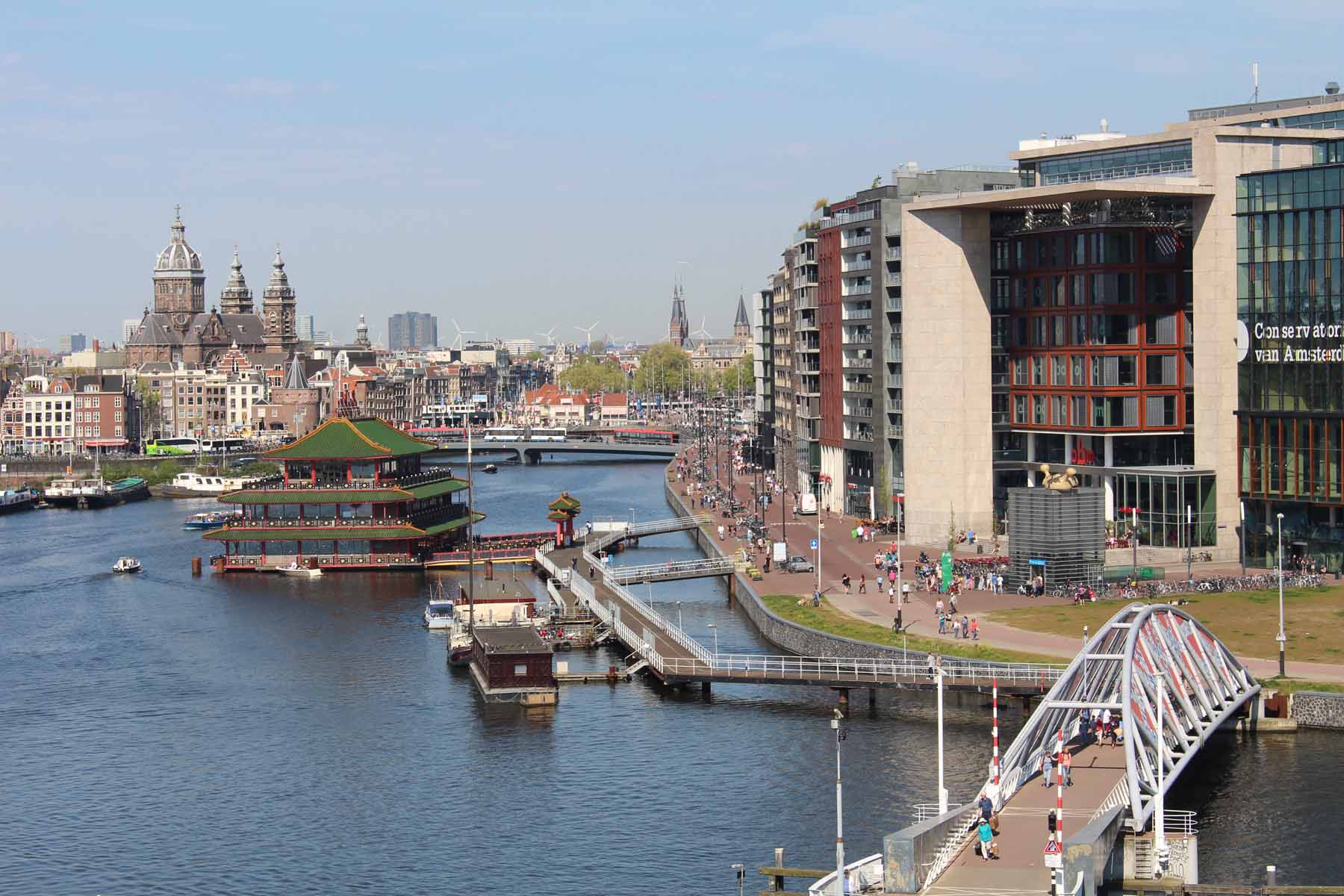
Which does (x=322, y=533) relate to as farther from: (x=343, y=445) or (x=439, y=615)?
(x=439, y=615)

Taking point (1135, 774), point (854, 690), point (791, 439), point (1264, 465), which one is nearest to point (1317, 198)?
point (1264, 465)

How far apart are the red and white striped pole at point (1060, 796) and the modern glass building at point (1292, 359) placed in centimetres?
4893

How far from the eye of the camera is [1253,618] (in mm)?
88812

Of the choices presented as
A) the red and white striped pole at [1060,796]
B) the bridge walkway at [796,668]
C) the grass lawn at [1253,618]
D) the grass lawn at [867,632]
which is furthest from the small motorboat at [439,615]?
the red and white striped pole at [1060,796]

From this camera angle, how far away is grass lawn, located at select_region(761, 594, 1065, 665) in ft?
271

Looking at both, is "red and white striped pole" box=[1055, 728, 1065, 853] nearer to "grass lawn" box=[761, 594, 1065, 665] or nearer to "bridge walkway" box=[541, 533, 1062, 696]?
"bridge walkway" box=[541, 533, 1062, 696]

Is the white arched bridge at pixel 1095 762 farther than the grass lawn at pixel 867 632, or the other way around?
the grass lawn at pixel 867 632

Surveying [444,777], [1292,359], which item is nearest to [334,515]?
[1292,359]

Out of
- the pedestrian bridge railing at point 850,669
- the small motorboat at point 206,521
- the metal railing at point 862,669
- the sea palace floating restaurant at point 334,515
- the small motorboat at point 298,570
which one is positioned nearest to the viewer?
the metal railing at point 862,669

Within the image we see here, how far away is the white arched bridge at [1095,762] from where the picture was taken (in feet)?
160

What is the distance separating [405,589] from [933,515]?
3406 centimetres

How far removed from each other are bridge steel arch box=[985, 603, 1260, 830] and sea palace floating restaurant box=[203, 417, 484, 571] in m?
74.6

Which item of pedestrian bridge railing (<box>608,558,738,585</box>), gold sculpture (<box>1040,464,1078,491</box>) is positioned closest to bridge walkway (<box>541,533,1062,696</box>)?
pedestrian bridge railing (<box>608,558,738,585</box>)

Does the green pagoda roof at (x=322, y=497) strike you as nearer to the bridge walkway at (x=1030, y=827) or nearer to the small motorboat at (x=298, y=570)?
the small motorboat at (x=298, y=570)
